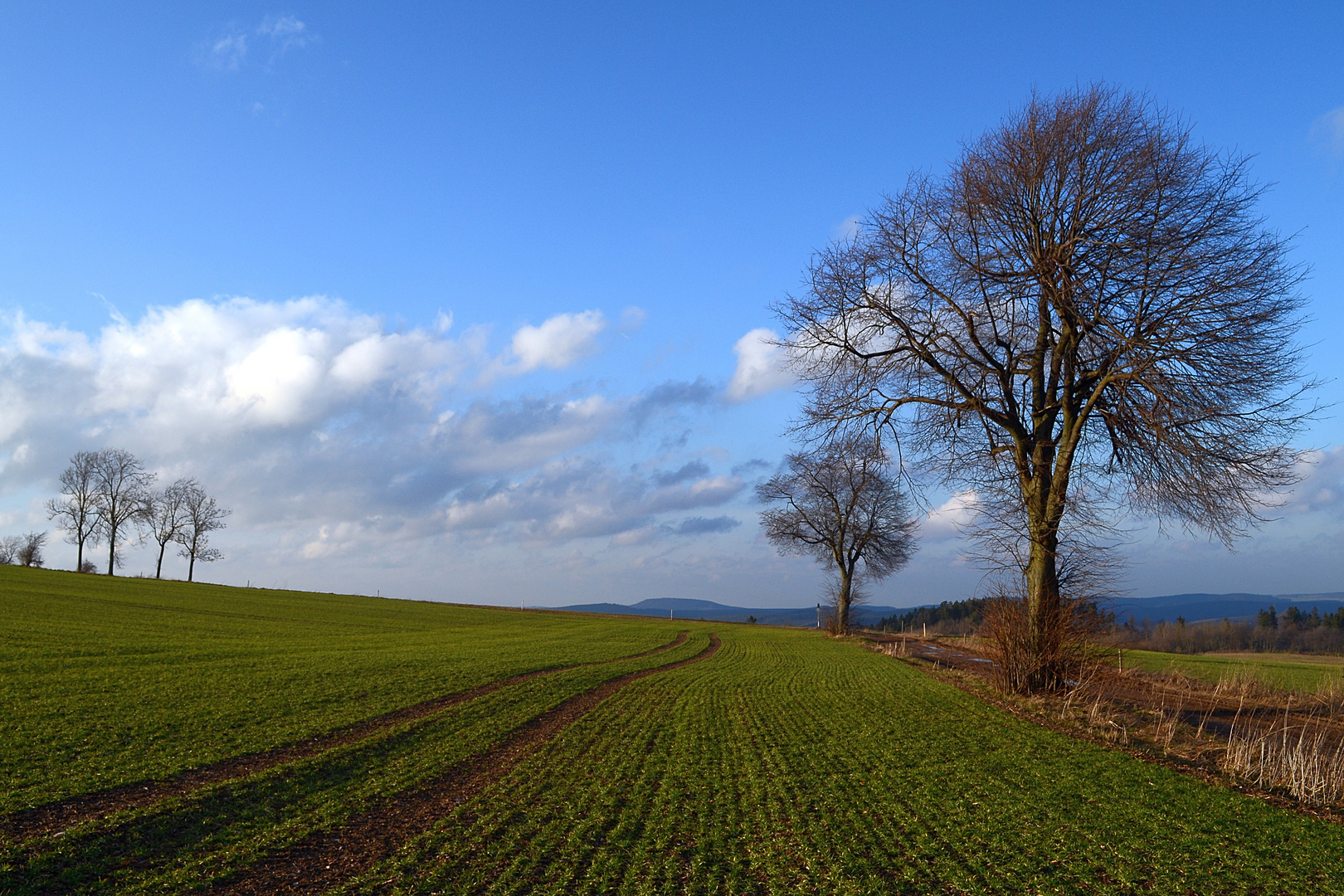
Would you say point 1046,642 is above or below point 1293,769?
above

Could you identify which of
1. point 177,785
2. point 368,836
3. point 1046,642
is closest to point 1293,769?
point 1046,642

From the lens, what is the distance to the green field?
20.6 ft

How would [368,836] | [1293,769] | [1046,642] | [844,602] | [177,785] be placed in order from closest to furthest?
[368,836] → [177,785] → [1293,769] → [1046,642] → [844,602]

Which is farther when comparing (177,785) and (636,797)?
(636,797)

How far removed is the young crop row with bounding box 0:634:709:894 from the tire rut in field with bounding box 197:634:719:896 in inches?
6.1

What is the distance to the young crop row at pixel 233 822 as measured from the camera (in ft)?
19.1

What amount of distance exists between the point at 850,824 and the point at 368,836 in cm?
504

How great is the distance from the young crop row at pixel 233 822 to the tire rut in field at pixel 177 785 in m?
0.24

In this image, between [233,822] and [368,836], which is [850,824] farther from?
[233,822]

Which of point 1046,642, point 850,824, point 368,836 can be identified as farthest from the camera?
point 1046,642

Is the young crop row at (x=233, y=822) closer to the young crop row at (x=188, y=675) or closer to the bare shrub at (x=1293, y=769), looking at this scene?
the young crop row at (x=188, y=675)

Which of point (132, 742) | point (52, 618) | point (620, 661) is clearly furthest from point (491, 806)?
point (52, 618)

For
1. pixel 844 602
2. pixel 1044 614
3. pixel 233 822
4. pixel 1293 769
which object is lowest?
pixel 844 602

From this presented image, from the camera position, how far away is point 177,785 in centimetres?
819
